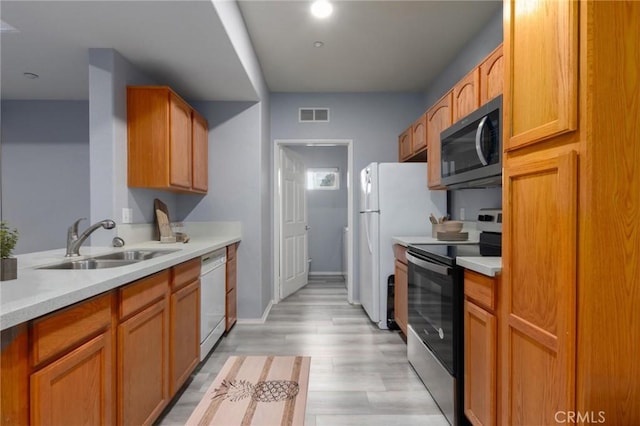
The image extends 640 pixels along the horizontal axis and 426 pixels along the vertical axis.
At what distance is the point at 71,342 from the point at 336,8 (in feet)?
8.61

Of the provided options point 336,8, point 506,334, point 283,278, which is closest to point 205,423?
point 506,334

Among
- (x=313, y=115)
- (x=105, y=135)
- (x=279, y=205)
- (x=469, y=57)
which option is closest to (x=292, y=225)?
(x=279, y=205)

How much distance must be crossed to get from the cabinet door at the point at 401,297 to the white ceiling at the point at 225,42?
204cm

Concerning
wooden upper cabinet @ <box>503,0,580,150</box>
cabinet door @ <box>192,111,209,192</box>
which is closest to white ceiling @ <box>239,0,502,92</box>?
cabinet door @ <box>192,111,209,192</box>

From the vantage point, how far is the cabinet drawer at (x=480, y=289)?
147 cm

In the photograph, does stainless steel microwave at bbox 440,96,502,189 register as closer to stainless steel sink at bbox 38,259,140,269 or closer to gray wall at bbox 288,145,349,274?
stainless steel sink at bbox 38,259,140,269

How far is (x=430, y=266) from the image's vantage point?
202 cm

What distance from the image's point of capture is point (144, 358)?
5.18 ft

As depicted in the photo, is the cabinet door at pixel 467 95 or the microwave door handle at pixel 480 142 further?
the cabinet door at pixel 467 95

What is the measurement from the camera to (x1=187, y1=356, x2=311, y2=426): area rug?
4.25ft

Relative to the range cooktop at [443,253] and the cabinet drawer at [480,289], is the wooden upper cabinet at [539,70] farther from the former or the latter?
the range cooktop at [443,253]

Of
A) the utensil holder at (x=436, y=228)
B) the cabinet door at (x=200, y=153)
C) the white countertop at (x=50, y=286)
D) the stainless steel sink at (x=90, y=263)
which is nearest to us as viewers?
the white countertop at (x=50, y=286)

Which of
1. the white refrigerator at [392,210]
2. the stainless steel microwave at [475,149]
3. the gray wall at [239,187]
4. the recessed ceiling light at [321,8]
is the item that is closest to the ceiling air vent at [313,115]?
the gray wall at [239,187]

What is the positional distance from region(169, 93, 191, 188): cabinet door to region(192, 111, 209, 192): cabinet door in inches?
4.9
